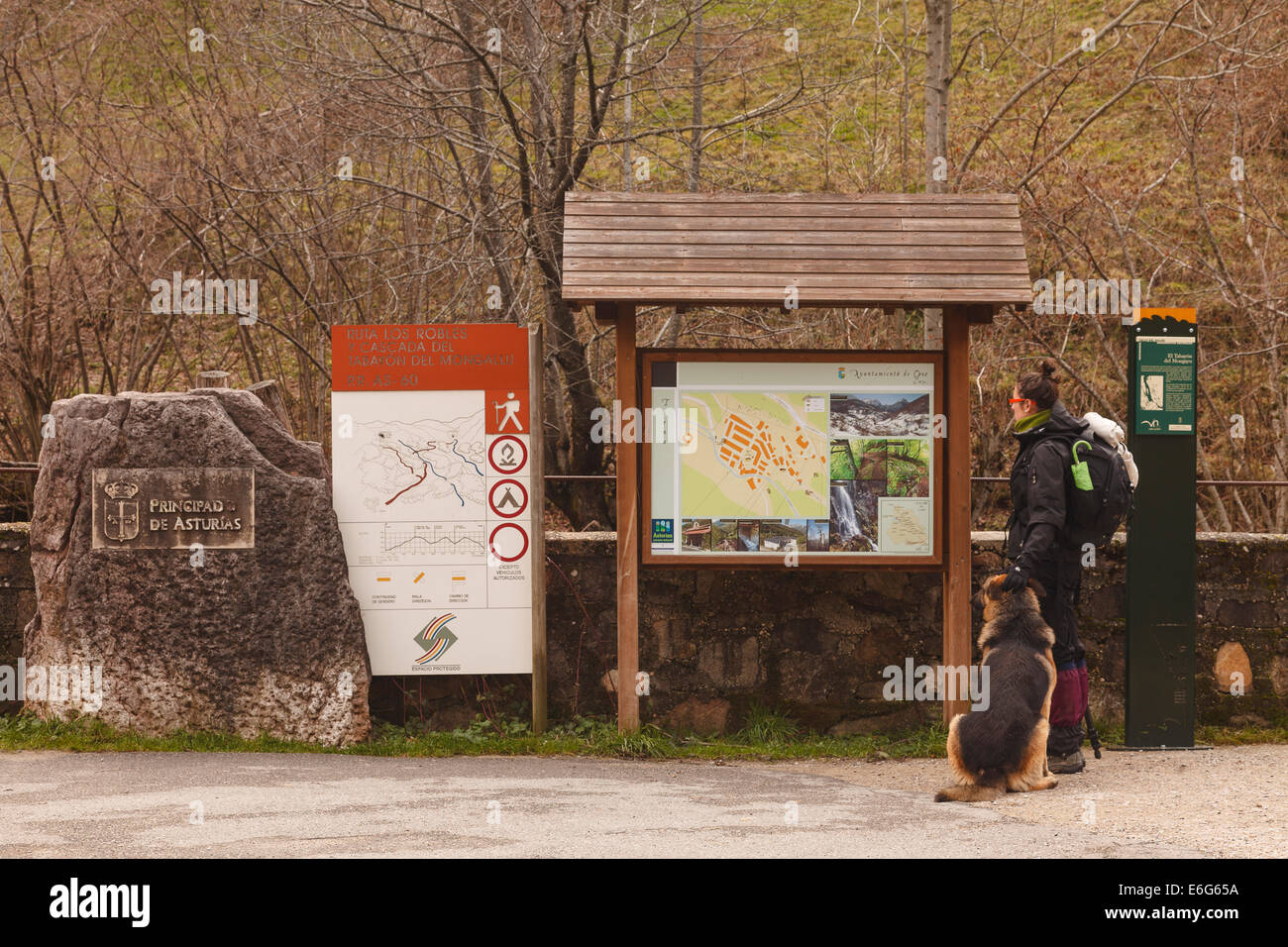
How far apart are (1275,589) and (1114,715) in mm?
1313

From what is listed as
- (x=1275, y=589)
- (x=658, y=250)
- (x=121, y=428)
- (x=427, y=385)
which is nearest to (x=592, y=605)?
(x=427, y=385)

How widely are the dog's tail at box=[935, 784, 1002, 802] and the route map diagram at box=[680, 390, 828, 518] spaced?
2.02 metres

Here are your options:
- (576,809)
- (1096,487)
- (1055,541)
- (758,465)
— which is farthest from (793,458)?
(576,809)

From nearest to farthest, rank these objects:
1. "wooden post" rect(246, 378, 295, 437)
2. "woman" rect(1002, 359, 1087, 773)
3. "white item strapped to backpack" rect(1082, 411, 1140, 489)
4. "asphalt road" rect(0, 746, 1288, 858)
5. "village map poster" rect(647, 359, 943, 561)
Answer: "asphalt road" rect(0, 746, 1288, 858)
"woman" rect(1002, 359, 1087, 773)
"white item strapped to backpack" rect(1082, 411, 1140, 489)
"village map poster" rect(647, 359, 943, 561)
"wooden post" rect(246, 378, 295, 437)

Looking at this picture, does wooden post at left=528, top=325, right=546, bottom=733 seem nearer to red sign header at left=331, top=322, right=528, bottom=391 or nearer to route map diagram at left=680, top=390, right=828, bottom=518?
red sign header at left=331, top=322, right=528, bottom=391

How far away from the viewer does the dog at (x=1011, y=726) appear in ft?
20.1

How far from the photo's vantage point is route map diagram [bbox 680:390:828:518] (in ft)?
24.8

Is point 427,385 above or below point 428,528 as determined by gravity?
above

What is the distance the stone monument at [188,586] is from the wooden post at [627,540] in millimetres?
1605

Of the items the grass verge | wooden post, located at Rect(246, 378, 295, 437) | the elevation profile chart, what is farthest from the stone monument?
wooden post, located at Rect(246, 378, 295, 437)

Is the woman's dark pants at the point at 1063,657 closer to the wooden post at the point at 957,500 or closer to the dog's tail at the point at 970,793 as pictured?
the wooden post at the point at 957,500

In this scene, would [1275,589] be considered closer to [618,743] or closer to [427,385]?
[618,743]

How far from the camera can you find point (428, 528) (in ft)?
25.2

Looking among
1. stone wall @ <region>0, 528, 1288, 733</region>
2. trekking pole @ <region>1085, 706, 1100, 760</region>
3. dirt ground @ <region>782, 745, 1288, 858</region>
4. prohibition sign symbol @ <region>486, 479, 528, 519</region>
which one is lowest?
dirt ground @ <region>782, 745, 1288, 858</region>
